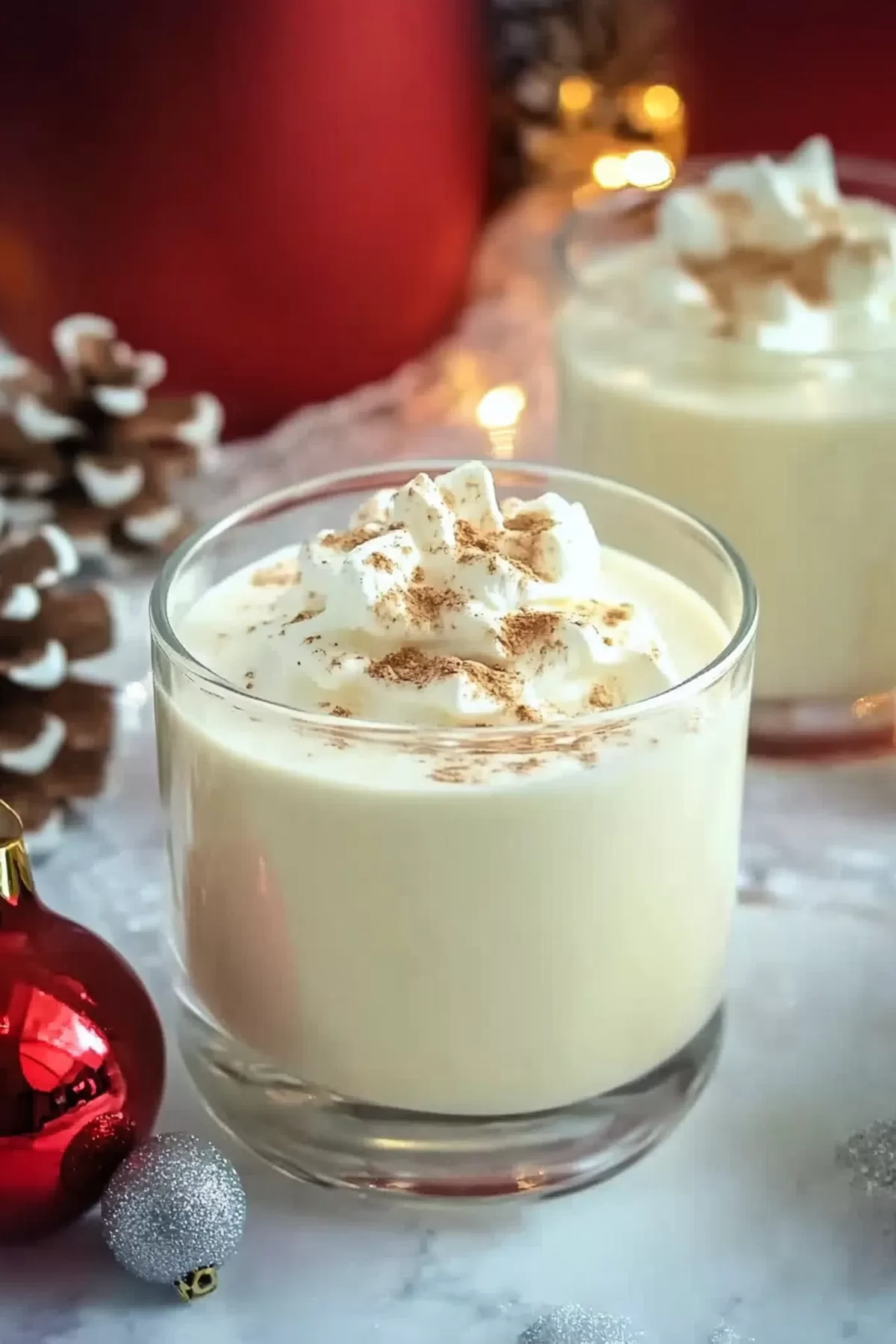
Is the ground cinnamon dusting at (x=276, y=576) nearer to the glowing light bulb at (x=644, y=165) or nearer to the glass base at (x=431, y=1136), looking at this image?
the glass base at (x=431, y=1136)

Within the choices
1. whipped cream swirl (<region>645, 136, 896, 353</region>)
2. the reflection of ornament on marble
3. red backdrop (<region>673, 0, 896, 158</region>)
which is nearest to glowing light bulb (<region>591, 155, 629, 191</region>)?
red backdrop (<region>673, 0, 896, 158</region>)

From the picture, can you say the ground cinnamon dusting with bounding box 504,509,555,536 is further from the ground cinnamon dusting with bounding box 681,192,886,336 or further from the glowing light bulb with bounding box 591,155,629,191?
the glowing light bulb with bounding box 591,155,629,191

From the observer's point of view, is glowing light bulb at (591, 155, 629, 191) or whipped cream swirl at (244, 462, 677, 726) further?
glowing light bulb at (591, 155, 629, 191)

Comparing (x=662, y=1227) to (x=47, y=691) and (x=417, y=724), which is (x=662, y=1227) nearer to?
(x=417, y=724)

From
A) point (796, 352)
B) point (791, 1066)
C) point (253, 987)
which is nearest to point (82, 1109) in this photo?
point (253, 987)

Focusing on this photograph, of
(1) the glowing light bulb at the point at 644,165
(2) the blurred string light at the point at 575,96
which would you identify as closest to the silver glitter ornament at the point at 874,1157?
(1) the glowing light bulb at the point at 644,165

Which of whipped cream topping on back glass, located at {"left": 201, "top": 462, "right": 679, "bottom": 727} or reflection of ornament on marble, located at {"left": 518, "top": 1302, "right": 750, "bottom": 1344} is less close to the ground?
whipped cream topping on back glass, located at {"left": 201, "top": 462, "right": 679, "bottom": 727}
